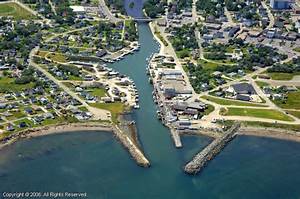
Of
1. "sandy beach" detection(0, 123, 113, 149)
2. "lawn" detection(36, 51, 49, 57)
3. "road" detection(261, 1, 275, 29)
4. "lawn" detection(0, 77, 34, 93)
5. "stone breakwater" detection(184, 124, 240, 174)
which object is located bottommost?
"stone breakwater" detection(184, 124, 240, 174)

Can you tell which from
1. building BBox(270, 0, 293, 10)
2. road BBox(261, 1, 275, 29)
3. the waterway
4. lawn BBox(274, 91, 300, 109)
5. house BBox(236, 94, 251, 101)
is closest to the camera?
the waterway

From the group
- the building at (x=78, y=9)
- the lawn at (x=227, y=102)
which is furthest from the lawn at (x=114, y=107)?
the building at (x=78, y=9)

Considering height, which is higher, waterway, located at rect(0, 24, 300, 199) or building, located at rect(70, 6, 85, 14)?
building, located at rect(70, 6, 85, 14)

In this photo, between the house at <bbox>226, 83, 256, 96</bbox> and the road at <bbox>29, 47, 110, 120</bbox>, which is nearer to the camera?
the road at <bbox>29, 47, 110, 120</bbox>

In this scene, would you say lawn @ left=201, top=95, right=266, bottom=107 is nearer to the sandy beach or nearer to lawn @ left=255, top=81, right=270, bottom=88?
lawn @ left=255, top=81, right=270, bottom=88

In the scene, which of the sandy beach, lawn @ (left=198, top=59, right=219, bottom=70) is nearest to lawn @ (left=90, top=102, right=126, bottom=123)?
the sandy beach

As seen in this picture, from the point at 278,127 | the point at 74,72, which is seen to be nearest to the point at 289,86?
the point at 278,127

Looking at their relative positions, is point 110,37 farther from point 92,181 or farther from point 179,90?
point 92,181

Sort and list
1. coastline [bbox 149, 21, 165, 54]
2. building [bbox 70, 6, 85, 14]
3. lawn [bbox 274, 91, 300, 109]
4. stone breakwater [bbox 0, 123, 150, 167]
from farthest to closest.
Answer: building [bbox 70, 6, 85, 14] → coastline [bbox 149, 21, 165, 54] → lawn [bbox 274, 91, 300, 109] → stone breakwater [bbox 0, 123, 150, 167]
